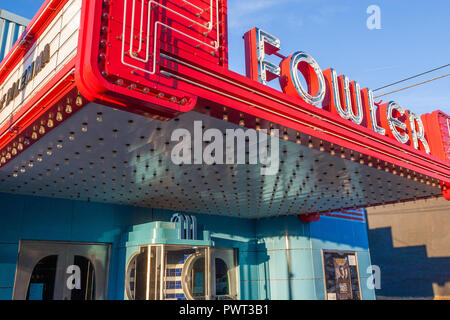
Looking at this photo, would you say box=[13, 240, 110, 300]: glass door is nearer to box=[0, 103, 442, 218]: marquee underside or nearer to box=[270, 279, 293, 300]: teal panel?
box=[0, 103, 442, 218]: marquee underside

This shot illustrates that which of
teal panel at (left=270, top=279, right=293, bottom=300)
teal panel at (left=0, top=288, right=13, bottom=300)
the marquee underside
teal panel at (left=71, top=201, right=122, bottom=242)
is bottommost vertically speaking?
teal panel at (left=270, top=279, right=293, bottom=300)

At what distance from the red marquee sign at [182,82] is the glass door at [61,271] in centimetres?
405

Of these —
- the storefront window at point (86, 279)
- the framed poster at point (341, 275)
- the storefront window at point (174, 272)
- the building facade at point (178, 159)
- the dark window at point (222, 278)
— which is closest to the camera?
the building facade at point (178, 159)

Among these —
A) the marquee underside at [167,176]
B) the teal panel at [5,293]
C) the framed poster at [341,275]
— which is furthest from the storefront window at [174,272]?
the framed poster at [341,275]

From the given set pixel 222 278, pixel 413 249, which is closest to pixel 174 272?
pixel 222 278

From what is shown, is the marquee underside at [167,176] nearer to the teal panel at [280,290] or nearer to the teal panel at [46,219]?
the teal panel at [46,219]

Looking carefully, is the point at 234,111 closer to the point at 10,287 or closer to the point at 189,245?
the point at 189,245

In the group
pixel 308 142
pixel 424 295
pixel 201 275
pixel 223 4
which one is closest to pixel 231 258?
pixel 201 275

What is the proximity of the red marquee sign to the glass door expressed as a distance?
4.05 m

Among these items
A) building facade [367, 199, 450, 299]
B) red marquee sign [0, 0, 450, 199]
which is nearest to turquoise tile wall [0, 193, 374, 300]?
red marquee sign [0, 0, 450, 199]

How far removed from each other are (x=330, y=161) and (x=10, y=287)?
8.63 metres

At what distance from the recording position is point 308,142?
21.9 feet

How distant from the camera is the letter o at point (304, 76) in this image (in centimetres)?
648

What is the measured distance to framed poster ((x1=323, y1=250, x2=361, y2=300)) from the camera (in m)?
14.9
